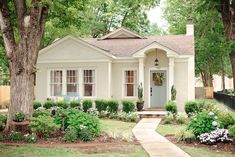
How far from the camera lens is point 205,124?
11.6 metres

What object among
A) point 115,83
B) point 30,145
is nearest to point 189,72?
point 115,83

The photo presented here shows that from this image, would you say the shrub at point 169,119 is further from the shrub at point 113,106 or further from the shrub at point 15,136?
the shrub at point 15,136

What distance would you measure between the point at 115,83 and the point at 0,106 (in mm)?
12529

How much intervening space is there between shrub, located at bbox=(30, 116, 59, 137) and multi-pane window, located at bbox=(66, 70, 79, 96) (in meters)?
12.0

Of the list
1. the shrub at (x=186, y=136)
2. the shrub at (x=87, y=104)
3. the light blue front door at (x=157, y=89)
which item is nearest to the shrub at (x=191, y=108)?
the light blue front door at (x=157, y=89)

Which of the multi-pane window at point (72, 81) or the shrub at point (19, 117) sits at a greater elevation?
the multi-pane window at point (72, 81)

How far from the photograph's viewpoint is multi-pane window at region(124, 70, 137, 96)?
24058 millimetres

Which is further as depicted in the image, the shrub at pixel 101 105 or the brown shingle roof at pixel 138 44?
the brown shingle roof at pixel 138 44

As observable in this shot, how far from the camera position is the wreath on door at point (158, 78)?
23989mm

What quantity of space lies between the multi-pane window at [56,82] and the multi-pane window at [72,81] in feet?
1.83

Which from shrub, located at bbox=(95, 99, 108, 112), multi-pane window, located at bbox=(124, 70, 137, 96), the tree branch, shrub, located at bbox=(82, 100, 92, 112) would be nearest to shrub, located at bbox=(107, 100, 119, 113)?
shrub, located at bbox=(95, 99, 108, 112)

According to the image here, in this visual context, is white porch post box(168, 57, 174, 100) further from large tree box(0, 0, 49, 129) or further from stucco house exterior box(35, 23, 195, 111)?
large tree box(0, 0, 49, 129)

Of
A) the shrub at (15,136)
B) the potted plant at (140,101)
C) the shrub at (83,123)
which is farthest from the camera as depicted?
the potted plant at (140,101)

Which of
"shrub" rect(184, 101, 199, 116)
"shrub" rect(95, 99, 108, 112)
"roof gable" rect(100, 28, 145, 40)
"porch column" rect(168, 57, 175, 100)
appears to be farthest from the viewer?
"roof gable" rect(100, 28, 145, 40)
